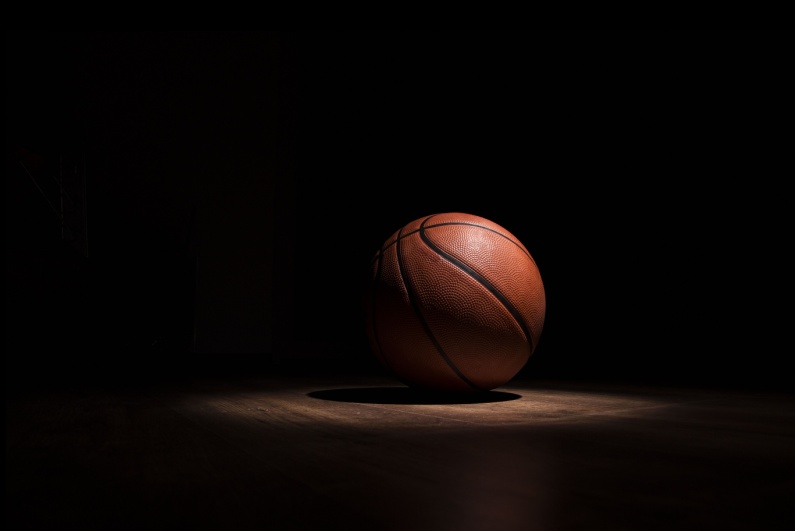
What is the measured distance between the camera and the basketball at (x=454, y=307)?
2.01m

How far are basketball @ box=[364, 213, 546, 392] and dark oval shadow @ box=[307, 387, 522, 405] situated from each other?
0.05m

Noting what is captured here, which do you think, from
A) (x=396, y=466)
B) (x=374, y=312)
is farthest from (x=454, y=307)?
(x=396, y=466)

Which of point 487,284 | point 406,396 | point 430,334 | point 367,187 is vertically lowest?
point 406,396

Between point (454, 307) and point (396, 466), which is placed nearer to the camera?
point (396, 466)

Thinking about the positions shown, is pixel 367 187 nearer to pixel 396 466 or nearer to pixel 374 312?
pixel 374 312

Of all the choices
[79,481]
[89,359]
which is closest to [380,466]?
[79,481]

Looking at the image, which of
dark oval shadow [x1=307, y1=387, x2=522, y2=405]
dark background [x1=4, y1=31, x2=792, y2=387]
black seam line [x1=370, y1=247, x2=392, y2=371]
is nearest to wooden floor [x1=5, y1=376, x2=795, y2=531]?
dark oval shadow [x1=307, y1=387, x2=522, y2=405]

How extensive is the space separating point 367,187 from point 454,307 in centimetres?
319

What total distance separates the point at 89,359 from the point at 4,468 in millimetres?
3699

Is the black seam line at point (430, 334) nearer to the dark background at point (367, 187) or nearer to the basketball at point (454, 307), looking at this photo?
the basketball at point (454, 307)

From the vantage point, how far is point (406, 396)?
226cm

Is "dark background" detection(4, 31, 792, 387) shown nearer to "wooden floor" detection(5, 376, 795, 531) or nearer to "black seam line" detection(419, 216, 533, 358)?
"black seam line" detection(419, 216, 533, 358)

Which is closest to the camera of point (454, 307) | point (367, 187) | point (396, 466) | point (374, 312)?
point (396, 466)

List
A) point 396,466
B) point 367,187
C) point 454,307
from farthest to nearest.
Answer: point 367,187
point 454,307
point 396,466
